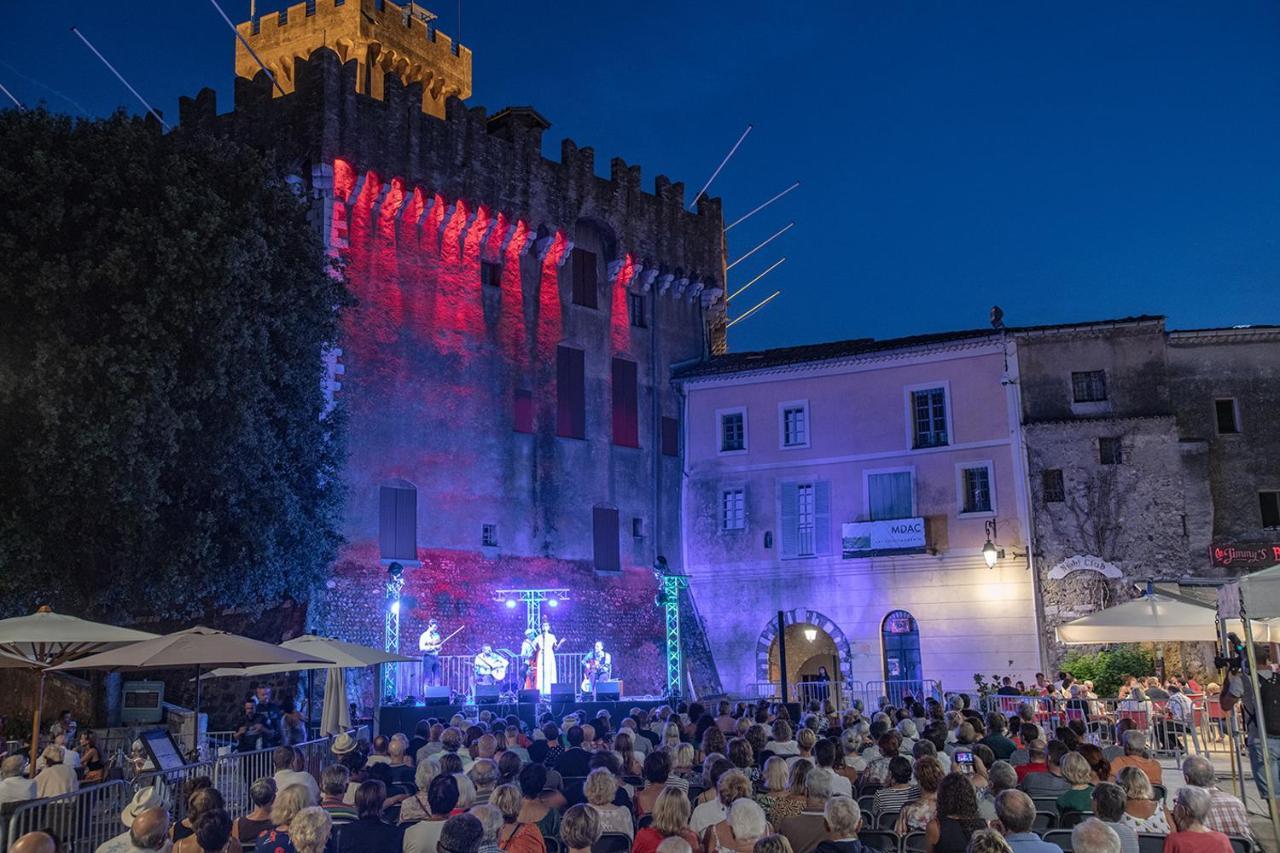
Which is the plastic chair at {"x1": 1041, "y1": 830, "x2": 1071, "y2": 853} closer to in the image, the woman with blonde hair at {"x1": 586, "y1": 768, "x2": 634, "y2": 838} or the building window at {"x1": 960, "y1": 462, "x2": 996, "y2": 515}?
the woman with blonde hair at {"x1": 586, "y1": 768, "x2": 634, "y2": 838}

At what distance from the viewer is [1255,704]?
40.8 feet

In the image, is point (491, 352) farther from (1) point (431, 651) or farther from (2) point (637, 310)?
(1) point (431, 651)

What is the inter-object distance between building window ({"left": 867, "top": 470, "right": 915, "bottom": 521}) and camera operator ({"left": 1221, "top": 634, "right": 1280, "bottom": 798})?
18069 mm

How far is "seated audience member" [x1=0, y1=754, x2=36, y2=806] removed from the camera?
11891mm

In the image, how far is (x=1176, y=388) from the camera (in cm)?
3206

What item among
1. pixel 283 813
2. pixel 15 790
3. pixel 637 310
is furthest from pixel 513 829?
pixel 637 310

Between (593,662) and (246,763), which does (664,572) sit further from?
(246,763)

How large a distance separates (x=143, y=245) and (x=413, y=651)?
11.9m

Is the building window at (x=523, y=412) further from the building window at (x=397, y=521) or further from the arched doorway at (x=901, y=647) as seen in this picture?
the arched doorway at (x=901, y=647)

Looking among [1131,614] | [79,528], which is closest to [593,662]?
[79,528]

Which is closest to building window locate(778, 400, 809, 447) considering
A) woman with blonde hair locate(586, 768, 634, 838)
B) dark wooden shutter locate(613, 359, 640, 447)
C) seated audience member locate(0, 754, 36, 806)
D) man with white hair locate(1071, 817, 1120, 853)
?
dark wooden shutter locate(613, 359, 640, 447)

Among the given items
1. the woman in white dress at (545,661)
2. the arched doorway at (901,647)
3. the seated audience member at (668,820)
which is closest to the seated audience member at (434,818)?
the seated audience member at (668,820)

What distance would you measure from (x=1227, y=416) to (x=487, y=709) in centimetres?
2055

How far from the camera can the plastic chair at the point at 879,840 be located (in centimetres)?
867
